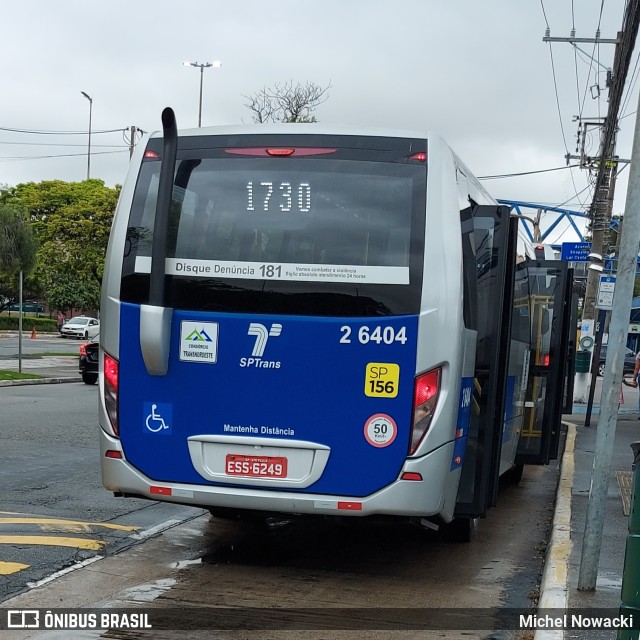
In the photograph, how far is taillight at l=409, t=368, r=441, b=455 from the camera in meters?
6.36

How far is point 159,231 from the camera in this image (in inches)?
A: 261

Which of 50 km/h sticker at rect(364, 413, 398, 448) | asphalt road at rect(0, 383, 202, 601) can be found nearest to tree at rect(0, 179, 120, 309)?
asphalt road at rect(0, 383, 202, 601)

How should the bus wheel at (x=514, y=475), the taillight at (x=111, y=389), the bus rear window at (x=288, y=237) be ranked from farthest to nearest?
the bus wheel at (x=514, y=475), the taillight at (x=111, y=389), the bus rear window at (x=288, y=237)

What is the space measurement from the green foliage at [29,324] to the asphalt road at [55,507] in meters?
46.2

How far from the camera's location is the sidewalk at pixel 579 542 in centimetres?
607

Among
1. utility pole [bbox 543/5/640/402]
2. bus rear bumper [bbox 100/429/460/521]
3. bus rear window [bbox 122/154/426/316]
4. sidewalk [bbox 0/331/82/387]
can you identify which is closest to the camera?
bus rear bumper [bbox 100/429/460/521]

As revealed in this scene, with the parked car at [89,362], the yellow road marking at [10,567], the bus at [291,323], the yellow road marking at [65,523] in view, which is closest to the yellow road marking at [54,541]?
the yellow road marking at [65,523]

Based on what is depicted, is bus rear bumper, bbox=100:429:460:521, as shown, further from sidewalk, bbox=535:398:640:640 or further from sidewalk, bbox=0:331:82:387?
sidewalk, bbox=0:331:82:387

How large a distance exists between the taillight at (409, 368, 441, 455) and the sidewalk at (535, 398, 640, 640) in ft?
4.09

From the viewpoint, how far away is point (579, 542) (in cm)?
803

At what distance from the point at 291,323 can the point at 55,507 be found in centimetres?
363

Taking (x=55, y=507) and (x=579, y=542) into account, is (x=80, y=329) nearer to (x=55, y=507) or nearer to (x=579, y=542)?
(x=55, y=507)

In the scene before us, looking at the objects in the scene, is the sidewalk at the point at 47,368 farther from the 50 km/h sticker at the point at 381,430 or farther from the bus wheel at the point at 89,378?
the 50 km/h sticker at the point at 381,430

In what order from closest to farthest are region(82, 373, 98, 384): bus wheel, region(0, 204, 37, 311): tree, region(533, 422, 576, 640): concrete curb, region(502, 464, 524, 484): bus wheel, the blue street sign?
1. region(533, 422, 576, 640): concrete curb
2. region(502, 464, 524, 484): bus wheel
3. region(82, 373, 98, 384): bus wheel
4. the blue street sign
5. region(0, 204, 37, 311): tree
